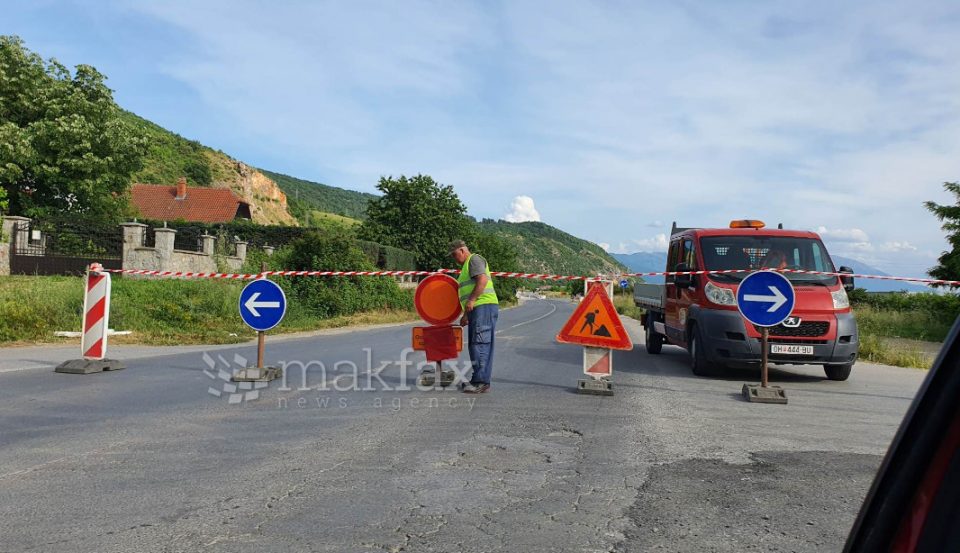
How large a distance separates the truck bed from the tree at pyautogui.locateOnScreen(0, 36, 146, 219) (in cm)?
3042

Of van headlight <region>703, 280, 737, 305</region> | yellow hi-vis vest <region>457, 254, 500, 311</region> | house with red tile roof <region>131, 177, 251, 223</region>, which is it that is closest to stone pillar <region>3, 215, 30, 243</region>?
yellow hi-vis vest <region>457, 254, 500, 311</region>

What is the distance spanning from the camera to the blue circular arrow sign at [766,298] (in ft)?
29.8

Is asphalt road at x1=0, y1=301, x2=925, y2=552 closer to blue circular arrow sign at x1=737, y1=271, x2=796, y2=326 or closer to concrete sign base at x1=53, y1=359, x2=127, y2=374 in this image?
concrete sign base at x1=53, y1=359, x2=127, y2=374

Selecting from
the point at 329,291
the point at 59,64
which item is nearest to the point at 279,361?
the point at 329,291

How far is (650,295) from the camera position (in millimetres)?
14781

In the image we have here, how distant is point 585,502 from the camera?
436 cm

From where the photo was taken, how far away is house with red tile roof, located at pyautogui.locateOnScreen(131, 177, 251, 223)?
7131cm

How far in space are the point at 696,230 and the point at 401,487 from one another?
9.10 m

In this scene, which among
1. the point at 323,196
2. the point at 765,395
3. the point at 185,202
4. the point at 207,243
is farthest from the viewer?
the point at 323,196

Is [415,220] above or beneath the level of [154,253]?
above

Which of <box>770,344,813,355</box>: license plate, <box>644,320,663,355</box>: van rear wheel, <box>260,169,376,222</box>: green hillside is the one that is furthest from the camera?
<box>260,169,376,222</box>: green hillside

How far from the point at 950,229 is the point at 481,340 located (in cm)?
3591

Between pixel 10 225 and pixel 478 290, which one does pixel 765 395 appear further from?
pixel 10 225

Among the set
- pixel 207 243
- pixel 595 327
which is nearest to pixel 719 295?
pixel 595 327
